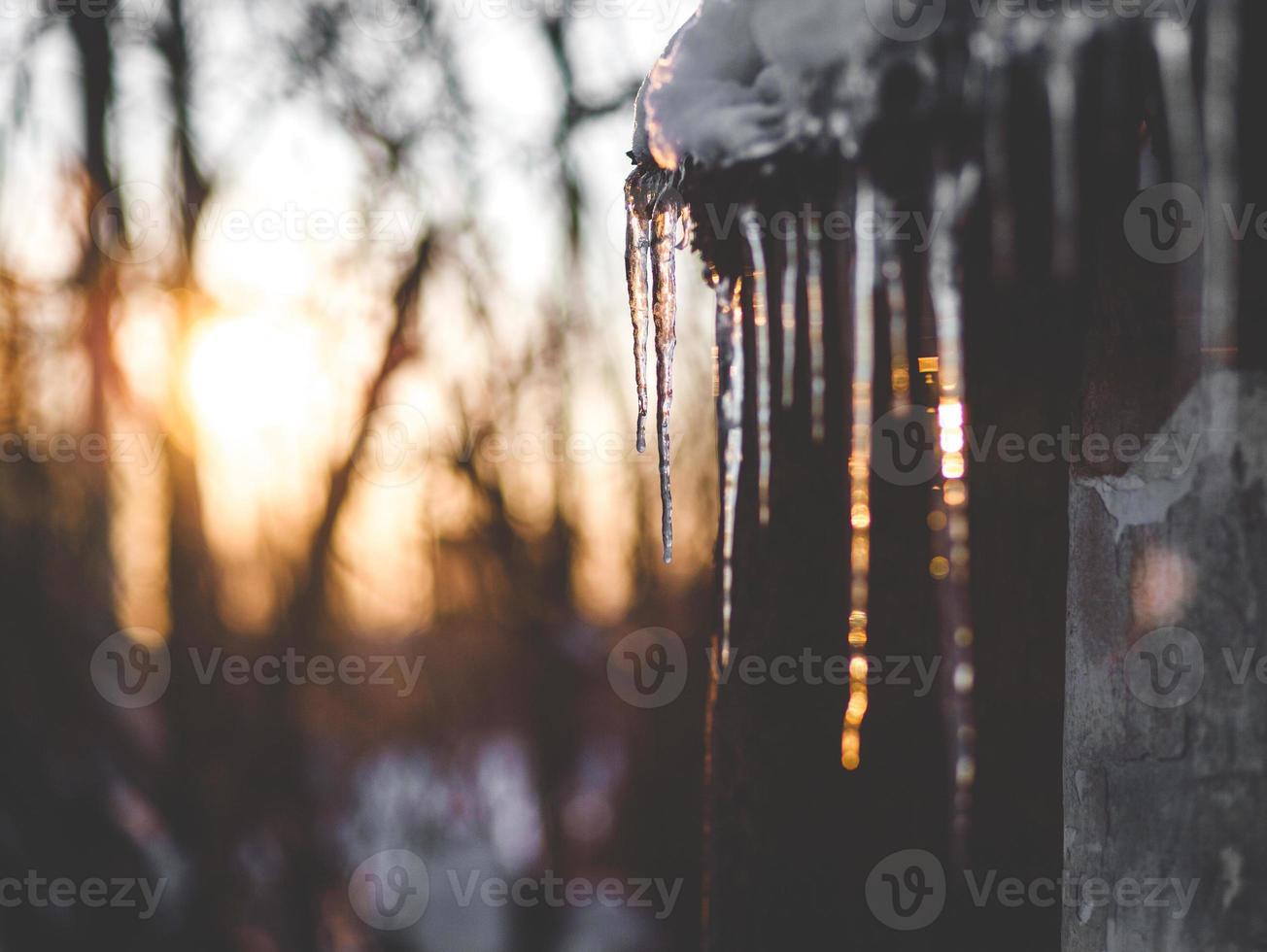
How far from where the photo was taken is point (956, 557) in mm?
1482

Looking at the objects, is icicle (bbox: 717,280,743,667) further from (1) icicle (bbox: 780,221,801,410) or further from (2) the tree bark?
(2) the tree bark

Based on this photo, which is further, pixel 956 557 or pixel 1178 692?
pixel 956 557

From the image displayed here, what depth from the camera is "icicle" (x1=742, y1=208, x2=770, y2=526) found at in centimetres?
158

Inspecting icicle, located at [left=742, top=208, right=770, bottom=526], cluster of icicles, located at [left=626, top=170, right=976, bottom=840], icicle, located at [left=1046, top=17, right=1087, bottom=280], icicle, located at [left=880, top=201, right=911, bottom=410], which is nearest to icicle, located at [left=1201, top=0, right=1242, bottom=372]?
icicle, located at [left=1046, top=17, right=1087, bottom=280]

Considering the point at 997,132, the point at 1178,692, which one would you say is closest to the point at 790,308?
the point at 997,132

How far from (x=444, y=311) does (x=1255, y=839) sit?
7.13 metres

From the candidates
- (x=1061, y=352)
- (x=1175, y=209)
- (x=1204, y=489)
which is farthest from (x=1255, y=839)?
(x=1175, y=209)

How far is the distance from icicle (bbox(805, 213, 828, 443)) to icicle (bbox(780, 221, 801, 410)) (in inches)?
0.8

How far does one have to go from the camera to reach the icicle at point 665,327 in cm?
185

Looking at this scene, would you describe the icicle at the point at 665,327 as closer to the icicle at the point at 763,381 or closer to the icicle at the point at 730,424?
the icicle at the point at 730,424

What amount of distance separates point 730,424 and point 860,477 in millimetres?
295

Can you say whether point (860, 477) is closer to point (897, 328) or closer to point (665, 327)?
point (897, 328)

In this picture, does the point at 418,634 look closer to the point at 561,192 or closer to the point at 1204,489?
the point at 561,192

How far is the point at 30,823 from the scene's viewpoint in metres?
6.56
